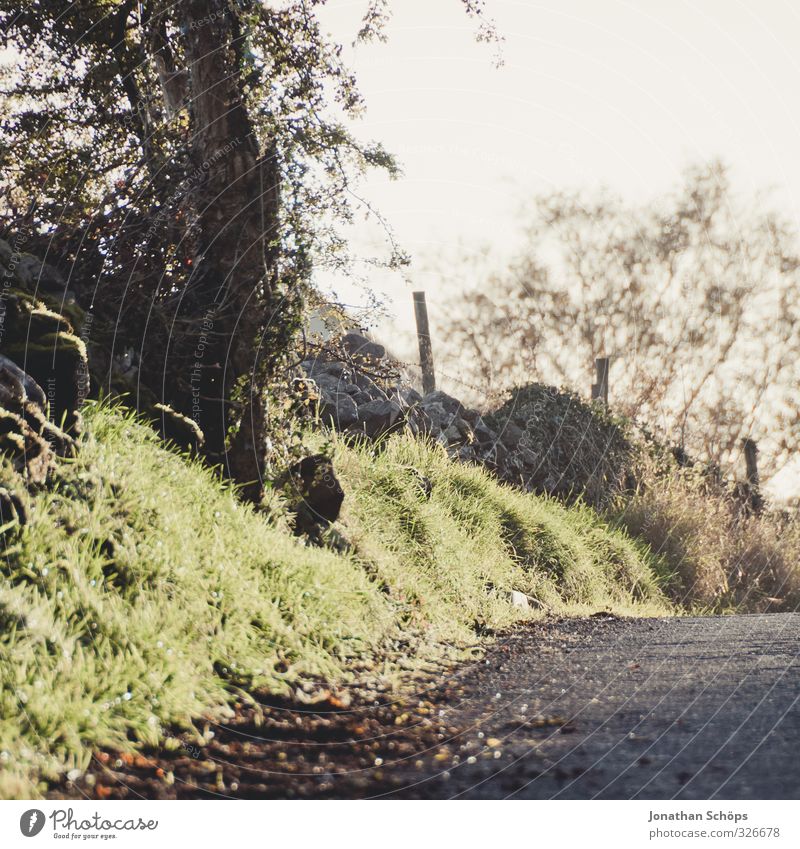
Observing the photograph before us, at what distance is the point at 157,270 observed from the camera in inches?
234

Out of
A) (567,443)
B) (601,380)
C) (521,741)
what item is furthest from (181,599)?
(601,380)

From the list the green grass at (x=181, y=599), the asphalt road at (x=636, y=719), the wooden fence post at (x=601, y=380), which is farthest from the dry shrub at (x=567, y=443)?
the asphalt road at (x=636, y=719)

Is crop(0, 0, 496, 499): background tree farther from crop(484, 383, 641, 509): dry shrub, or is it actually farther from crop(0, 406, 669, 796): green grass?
crop(484, 383, 641, 509): dry shrub

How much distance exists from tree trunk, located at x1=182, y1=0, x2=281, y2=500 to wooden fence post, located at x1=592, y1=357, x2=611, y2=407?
25.7ft

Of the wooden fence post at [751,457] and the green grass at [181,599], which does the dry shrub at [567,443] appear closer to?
the wooden fence post at [751,457]

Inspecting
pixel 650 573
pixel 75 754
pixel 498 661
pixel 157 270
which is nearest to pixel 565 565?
pixel 650 573

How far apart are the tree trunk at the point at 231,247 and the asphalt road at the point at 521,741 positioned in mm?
2309

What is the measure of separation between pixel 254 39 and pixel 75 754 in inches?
204

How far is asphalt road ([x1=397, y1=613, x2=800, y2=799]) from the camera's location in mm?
2854

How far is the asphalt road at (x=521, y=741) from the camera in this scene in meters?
2.87

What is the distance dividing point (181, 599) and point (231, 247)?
283 cm

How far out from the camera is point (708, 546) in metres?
11.1

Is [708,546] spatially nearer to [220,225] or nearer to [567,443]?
[567,443]

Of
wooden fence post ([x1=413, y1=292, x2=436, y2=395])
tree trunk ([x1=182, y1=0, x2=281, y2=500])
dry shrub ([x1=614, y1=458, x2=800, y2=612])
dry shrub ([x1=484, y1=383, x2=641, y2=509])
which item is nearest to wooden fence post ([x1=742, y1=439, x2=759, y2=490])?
dry shrub ([x1=614, y1=458, x2=800, y2=612])
